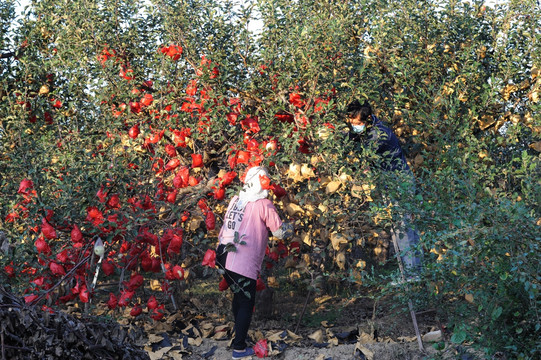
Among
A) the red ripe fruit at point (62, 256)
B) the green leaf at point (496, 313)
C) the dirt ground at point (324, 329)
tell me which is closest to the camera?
the green leaf at point (496, 313)

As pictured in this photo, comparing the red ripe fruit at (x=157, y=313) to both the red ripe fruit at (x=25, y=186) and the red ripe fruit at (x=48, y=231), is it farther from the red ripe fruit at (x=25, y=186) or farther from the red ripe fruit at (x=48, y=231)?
the red ripe fruit at (x=25, y=186)

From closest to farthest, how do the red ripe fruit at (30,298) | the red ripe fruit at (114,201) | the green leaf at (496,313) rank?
the green leaf at (496,313) → the red ripe fruit at (30,298) → the red ripe fruit at (114,201)

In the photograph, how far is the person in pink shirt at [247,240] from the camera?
15.9 ft

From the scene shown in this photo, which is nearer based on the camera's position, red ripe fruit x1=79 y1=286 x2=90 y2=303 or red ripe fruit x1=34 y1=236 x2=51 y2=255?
red ripe fruit x1=34 y1=236 x2=51 y2=255

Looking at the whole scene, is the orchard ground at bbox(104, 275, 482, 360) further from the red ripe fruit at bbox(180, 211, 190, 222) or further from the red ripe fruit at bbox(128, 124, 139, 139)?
the red ripe fruit at bbox(128, 124, 139, 139)

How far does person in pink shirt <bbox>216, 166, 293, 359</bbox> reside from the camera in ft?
15.9

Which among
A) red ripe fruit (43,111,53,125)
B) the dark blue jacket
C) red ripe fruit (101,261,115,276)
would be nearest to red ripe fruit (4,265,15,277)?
red ripe fruit (101,261,115,276)

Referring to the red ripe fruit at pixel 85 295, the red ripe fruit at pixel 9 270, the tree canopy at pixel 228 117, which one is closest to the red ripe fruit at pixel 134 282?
the tree canopy at pixel 228 117

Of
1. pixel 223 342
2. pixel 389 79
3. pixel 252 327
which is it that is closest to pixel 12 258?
pixel 223 342

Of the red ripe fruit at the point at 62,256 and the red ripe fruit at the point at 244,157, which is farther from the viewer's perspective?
the red ripe fruit at the point at 244,157

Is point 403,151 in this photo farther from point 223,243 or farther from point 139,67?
point 139,67

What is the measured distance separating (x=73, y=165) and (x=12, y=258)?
777 millimetres

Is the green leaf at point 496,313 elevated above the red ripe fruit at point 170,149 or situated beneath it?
situated beneath

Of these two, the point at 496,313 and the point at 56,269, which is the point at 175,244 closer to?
the point at 56,269
